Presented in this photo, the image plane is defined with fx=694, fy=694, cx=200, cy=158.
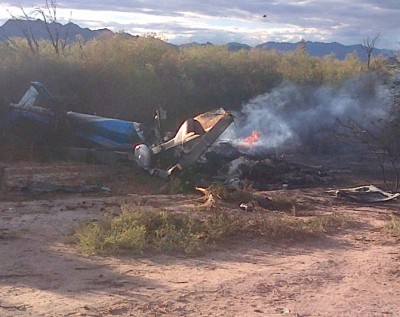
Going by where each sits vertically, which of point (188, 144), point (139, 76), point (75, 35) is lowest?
point (188, 144)

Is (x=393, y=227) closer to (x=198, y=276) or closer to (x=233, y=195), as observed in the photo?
(x=233, y=195)

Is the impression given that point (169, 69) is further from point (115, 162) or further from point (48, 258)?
point (48, 258)

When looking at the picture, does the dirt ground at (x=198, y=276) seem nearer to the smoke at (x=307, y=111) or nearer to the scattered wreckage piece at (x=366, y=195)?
the scattered wreckage piece at (x=366, y=195)

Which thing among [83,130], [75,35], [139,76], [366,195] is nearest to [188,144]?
[366,195]

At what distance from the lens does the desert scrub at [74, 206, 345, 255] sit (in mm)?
9055

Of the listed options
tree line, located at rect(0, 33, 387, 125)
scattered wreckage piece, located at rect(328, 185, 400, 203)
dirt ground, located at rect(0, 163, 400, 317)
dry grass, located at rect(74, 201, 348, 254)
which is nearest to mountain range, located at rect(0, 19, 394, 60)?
tree line, located at rect(0, 33, 387, 125)

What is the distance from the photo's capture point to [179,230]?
9938 millimetres

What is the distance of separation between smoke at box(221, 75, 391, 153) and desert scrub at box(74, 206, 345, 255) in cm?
1192

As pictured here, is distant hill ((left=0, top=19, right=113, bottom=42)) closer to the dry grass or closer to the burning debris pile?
the burning debris pile

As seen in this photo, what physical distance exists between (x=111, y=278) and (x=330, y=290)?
2463mm

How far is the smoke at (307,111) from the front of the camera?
84.0ft

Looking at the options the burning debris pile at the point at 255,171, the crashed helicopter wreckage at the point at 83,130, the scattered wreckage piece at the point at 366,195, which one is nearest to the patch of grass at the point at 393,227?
the scattered wreckage piece at the point at 366,195

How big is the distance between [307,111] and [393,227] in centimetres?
1920

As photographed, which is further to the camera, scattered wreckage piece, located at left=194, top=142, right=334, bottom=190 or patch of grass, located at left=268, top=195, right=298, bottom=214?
scattered wreckage piece, located at left=194, top=142, right=334, bottom=190
